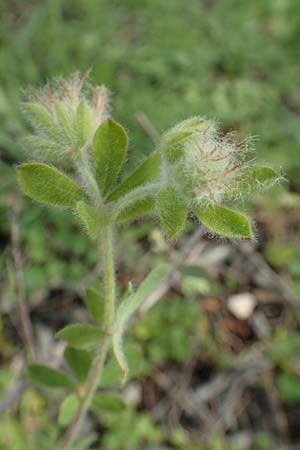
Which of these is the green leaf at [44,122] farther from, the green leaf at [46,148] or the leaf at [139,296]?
the leaf at [139,296]

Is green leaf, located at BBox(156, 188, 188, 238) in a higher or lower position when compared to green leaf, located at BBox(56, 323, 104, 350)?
higher

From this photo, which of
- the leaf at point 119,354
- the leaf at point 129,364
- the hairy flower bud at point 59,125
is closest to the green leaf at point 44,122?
the hairy flower bud at point 59,125

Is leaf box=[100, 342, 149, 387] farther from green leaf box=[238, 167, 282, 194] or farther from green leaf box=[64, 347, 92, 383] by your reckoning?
green leaf box=[238, 167, 282, 194]

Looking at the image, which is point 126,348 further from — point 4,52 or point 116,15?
point 116,15

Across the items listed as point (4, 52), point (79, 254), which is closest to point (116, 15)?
point (4, 52)

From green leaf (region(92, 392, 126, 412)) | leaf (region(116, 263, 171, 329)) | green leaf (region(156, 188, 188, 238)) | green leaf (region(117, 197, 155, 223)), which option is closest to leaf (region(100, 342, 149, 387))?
green leaf (region(92, 392, 126, 412))

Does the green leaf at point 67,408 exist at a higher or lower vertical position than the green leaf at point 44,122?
lower
